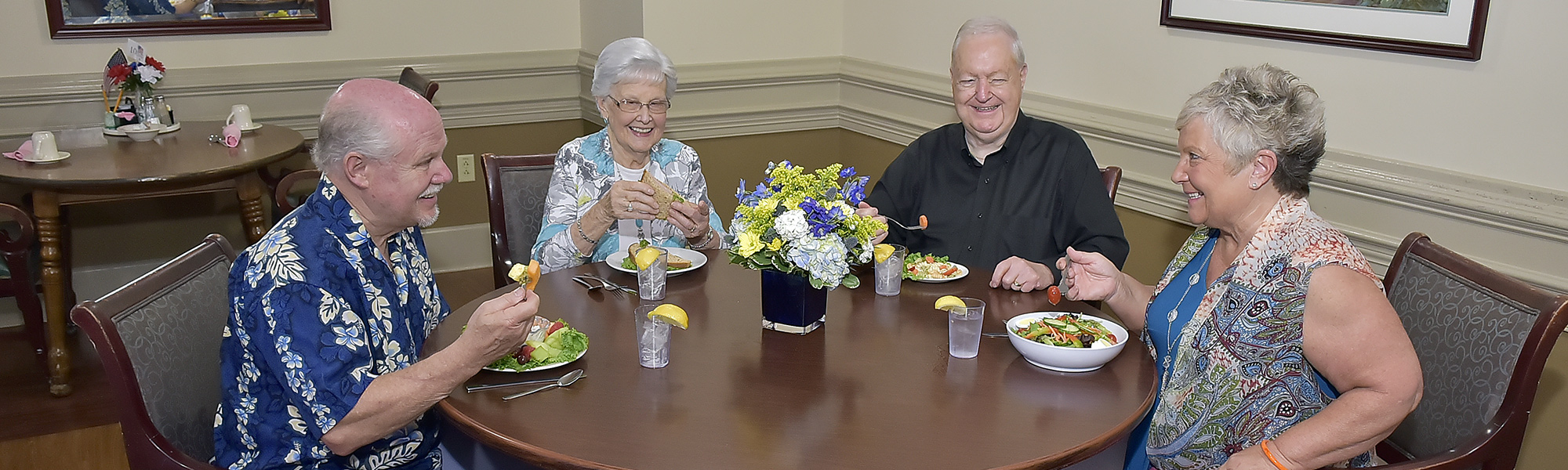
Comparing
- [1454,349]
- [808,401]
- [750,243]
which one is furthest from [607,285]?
[1454,349]

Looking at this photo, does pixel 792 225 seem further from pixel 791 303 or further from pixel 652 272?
pixel 652 272

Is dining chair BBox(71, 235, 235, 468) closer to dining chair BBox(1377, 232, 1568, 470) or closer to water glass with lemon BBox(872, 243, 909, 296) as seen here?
water glass with lemon BBox(872, 243, 909, 296)

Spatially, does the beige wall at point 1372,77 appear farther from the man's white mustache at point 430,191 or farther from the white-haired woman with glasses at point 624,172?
the man's white mustache at point 430,191

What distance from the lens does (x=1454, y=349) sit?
1.89 metres

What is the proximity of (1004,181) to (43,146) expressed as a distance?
9.94 feet

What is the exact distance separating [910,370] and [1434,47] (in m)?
1.44

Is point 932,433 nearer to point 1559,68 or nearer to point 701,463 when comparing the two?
point 701,463

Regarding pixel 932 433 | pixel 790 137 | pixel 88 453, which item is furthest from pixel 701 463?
pixel 790 137

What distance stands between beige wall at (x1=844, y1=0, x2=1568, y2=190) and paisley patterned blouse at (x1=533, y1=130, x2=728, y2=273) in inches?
49.7

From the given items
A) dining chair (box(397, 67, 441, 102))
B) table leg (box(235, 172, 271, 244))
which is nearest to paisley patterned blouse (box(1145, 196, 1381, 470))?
dining chair (box(397, 67, 441, 102))

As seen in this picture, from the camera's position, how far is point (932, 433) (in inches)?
65.3

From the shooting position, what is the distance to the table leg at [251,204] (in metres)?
3.76

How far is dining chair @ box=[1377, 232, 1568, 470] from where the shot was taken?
172 centimetres

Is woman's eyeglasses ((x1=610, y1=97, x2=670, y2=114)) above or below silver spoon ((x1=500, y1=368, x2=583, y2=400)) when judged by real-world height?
above
